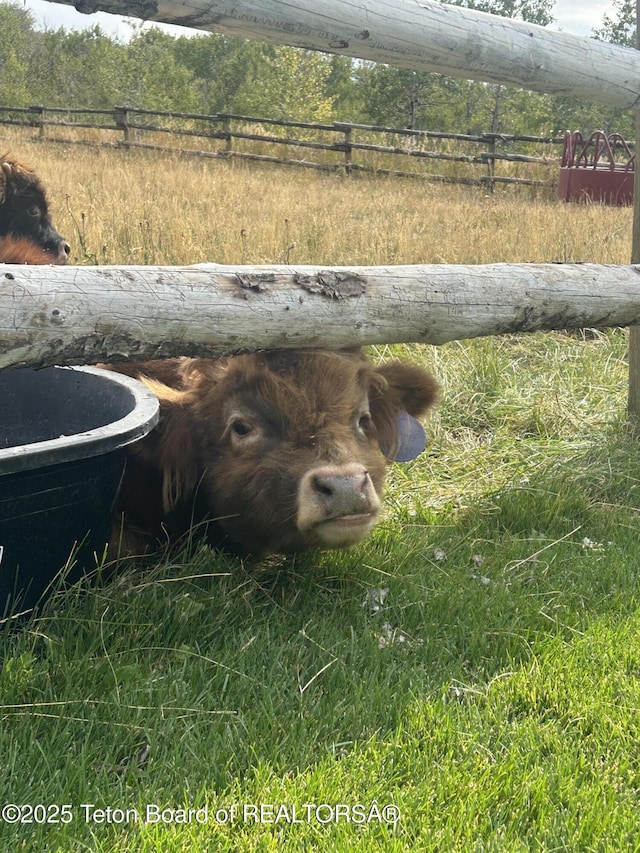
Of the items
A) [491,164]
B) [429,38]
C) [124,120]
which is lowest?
[429,38]

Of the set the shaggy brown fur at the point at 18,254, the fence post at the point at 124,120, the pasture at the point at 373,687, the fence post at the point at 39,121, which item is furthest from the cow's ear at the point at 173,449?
the fence post at the point at 124,120

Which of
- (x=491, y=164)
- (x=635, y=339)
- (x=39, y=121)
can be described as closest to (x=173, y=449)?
(x=635, y=339)

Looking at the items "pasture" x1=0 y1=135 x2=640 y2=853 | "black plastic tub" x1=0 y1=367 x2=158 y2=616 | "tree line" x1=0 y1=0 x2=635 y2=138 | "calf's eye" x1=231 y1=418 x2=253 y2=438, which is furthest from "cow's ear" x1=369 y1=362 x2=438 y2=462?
"tree line" x1=0 y1=0 x2=635 y2=138

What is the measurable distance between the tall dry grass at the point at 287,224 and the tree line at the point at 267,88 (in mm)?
31951

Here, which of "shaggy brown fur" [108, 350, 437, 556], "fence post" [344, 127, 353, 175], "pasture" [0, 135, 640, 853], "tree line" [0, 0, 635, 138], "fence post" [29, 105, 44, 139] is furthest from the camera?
"tree line" [0, 0, 635, 138]

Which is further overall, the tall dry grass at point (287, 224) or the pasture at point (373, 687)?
the tall dry grass at point (287, 224)

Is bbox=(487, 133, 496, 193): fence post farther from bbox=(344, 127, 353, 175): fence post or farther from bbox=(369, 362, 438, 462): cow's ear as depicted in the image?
bbox=(369, 362, 438, 462): cow's ear

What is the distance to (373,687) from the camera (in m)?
2.53

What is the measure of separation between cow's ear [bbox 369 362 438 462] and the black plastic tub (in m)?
1.03

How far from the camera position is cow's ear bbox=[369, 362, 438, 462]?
11.6ft

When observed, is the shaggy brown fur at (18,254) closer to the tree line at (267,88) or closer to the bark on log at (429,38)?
the bark on log at (429,38)

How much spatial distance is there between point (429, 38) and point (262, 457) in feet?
6.83

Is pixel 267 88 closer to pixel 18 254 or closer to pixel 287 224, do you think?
pixel 287 224

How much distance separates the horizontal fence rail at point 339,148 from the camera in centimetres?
2197
